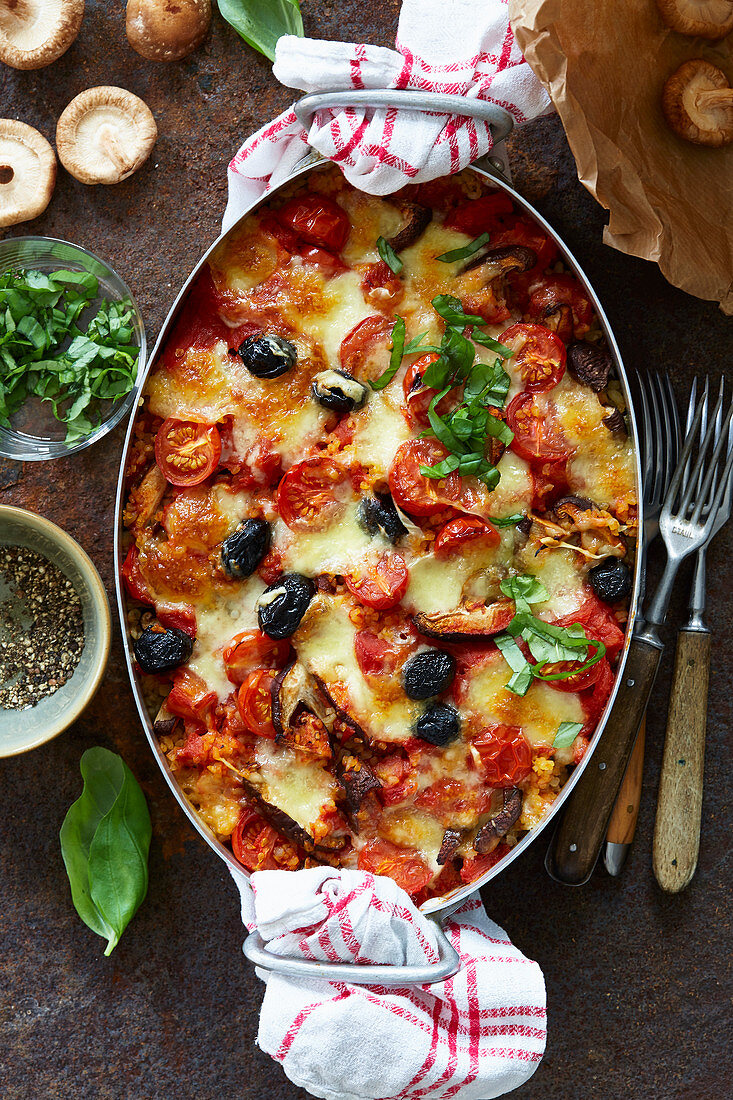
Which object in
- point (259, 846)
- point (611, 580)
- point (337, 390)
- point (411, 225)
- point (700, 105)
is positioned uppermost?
point (700, 105)

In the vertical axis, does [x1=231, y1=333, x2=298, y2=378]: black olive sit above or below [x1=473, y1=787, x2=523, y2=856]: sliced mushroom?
above

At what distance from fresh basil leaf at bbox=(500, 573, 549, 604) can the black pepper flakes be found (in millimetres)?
1474

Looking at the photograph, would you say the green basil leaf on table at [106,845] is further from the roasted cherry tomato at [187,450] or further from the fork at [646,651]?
the fork at [646,651]

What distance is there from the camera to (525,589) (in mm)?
2588

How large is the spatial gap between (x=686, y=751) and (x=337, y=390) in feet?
5.60


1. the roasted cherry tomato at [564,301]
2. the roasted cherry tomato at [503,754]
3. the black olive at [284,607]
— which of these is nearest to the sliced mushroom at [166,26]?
the roasted cherry tomato at [564,301]

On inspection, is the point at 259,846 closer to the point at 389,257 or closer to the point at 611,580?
the point at 611,580

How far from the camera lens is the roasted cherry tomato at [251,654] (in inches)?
102

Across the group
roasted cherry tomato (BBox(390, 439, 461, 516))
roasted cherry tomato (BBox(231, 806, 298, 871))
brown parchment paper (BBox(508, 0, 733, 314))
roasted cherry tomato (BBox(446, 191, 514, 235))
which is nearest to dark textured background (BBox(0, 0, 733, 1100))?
brown parchment paper (BBox(508, 0, 733, 314))

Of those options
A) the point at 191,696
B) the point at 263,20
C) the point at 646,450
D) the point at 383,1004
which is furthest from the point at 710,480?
the point at 263,20

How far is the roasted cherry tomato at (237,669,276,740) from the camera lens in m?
2.59

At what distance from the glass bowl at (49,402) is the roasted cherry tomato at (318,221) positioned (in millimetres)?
652

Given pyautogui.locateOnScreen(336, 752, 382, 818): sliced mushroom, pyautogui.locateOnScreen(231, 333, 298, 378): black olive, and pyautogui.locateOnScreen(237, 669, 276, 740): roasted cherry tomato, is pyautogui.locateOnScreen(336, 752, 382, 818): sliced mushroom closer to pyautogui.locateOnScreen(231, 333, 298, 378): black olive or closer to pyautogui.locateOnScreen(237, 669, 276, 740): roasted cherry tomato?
pyautogui.locateOnScreen(237, 669, 276, 740): roasted cherry tomato

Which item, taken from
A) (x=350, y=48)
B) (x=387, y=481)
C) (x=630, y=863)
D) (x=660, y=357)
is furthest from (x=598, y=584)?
(x=350, y=48)
